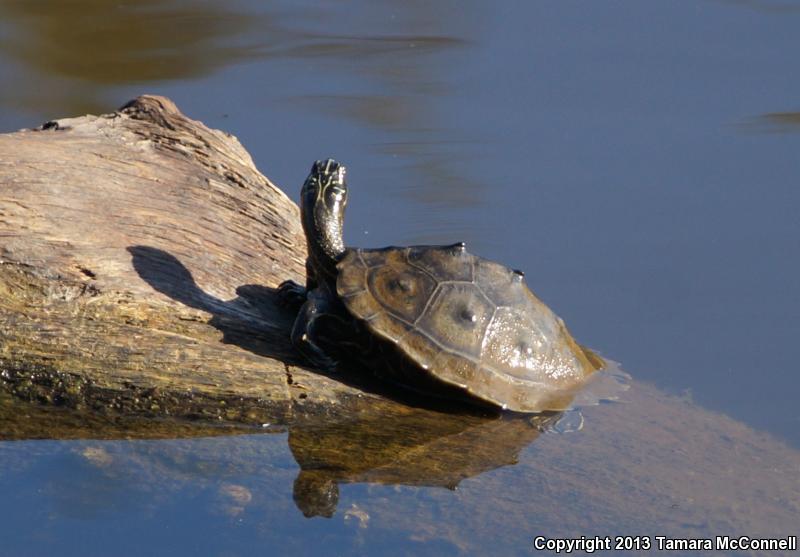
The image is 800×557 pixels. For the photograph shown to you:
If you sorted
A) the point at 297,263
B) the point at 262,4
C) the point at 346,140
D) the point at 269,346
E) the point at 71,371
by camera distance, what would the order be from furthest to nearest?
the point at 262,4, the point at 346,140, the point at 297,263, the point at 269,346, the point at 71,371

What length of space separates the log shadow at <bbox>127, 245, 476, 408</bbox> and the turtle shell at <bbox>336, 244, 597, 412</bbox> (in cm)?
11

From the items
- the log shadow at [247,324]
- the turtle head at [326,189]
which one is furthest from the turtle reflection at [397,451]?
the turtle head at [326,189]

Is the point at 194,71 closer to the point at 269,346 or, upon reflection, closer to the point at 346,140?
the point at 346,140

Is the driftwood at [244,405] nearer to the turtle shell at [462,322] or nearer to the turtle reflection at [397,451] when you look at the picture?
the turtle reflection at [397,451]

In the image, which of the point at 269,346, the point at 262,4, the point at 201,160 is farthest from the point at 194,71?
the point at 269,346

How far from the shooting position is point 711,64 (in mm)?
8344

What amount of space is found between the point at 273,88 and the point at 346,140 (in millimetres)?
1075

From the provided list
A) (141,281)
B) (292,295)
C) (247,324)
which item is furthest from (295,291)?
(141,281)

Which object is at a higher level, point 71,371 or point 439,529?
point 71,371

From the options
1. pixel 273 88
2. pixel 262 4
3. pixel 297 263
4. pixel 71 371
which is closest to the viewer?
pixel 71 371

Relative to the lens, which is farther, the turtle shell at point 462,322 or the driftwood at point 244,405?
the turtle shell at point 462,322

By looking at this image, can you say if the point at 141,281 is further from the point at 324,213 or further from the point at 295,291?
the point at 324,213

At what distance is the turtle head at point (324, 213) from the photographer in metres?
4.77

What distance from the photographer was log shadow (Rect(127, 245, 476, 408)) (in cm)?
442
